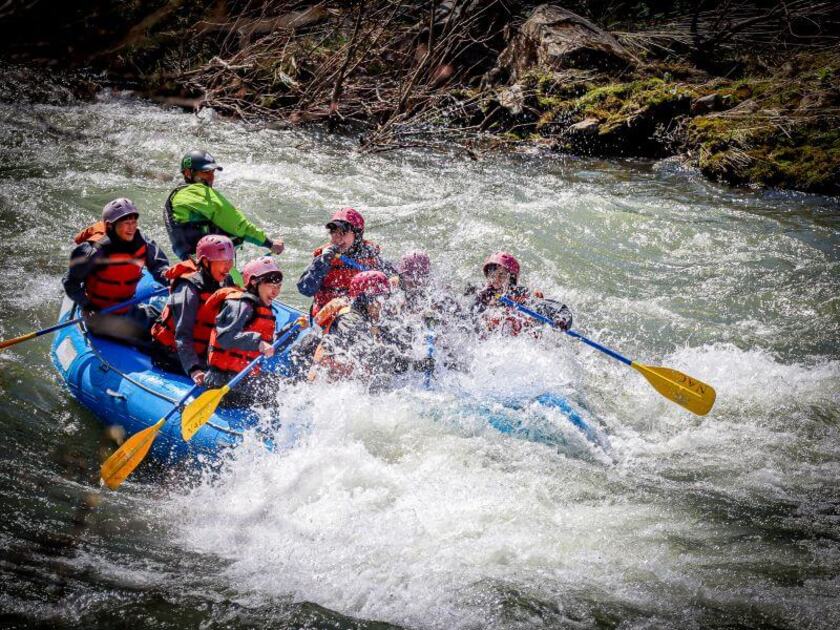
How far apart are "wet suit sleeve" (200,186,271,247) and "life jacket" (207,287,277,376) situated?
1.41 metres

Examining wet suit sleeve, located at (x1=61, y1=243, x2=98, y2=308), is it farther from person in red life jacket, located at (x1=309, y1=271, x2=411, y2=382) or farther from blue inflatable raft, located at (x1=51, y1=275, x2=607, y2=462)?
person in red life jacket, located at (x1=309, y1=271, x2=411, y2=382)

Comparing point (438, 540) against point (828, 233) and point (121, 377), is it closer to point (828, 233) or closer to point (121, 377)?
point (121, 377)

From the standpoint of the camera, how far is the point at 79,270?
5.35m

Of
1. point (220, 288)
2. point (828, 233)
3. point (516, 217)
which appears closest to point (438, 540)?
point (220, 288)

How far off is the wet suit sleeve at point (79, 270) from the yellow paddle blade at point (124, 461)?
1.42 meters

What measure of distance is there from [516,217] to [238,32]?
726 cm

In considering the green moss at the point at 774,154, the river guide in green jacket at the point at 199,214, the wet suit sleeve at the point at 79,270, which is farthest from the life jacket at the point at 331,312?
the green moss at the point at 774,154

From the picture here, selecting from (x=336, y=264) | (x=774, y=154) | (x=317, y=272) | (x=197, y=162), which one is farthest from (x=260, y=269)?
(x=774, y=154)

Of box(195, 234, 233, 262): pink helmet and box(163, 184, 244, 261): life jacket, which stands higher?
box(195, 234, 233, 262): pink helmet

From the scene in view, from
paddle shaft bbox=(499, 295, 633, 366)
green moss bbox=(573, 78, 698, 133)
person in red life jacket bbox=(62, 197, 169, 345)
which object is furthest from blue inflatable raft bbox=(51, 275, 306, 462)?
green moss bbox=(573, 78, 698, 133)

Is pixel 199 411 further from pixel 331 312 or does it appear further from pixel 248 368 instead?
pixel 331 312

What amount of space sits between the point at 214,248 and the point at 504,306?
8.11 ft

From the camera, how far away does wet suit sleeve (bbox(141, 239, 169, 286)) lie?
582cm

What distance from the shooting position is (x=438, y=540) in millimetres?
4266
